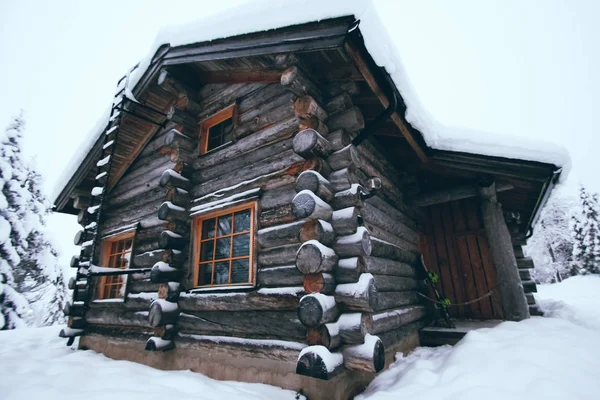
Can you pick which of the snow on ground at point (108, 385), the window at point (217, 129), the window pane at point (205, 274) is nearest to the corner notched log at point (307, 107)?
the window at point (217, 129)

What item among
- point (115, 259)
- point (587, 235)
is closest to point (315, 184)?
point (115, 259)

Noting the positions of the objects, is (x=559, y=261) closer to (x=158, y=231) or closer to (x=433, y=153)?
(x=433, y=153)

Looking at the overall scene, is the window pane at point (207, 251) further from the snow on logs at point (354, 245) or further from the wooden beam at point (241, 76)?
the wooden beam at point (241, 76)

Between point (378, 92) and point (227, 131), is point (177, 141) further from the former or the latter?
point (378, 92)

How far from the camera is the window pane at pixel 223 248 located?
473cm

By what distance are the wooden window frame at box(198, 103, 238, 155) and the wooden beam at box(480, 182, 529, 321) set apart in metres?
4.71

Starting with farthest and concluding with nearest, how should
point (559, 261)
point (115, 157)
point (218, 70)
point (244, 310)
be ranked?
1. point (559, 261)
2. point (115, 157)
3. point (218, 70)
4. point (244, 310)

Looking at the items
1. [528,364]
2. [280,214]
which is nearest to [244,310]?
[280,214]

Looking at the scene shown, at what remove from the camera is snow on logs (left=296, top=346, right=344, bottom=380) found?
2.91m

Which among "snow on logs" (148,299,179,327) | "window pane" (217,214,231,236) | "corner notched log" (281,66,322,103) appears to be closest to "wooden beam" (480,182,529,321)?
"corner notched log" (281,66,322,103)

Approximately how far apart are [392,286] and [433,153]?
258 cm

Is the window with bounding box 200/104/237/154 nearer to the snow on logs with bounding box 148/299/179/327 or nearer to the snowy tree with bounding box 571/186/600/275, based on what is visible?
the snow on logs with bounding box 148/299/179/327

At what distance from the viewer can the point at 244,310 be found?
13.3ft

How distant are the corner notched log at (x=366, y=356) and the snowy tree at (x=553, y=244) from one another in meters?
32.8
